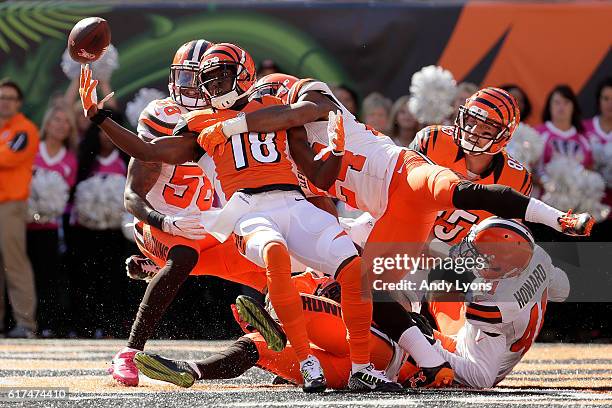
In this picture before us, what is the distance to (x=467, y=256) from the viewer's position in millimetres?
6707

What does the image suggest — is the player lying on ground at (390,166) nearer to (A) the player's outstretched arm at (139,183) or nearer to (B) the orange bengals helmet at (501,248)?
(B) the orange bengals helmet at (501,248)

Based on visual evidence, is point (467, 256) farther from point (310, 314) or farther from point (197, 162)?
point (197, 162)

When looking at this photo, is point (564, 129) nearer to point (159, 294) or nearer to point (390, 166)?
point (390, 166)

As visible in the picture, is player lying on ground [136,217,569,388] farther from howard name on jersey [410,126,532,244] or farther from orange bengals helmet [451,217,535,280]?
howard name on jersey [410,126,532,244]

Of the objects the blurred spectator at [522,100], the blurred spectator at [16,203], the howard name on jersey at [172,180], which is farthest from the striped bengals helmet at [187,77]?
the blurred spectator at [522,100]

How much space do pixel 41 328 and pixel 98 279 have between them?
595 mm

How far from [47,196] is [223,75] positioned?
3507 millimetres

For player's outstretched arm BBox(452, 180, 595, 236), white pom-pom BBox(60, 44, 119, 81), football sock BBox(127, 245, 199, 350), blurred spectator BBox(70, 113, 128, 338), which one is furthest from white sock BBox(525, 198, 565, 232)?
white pom-pom BBox(60, 44, 119, 81)

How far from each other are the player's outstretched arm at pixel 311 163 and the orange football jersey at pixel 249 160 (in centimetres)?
5

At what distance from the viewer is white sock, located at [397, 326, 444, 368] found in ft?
21.0

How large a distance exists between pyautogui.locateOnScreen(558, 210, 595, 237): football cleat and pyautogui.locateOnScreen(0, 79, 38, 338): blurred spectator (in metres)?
5.08

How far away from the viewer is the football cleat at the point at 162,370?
20.2 feet

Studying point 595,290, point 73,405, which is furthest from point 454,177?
point 595,290

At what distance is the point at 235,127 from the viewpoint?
6.59m
